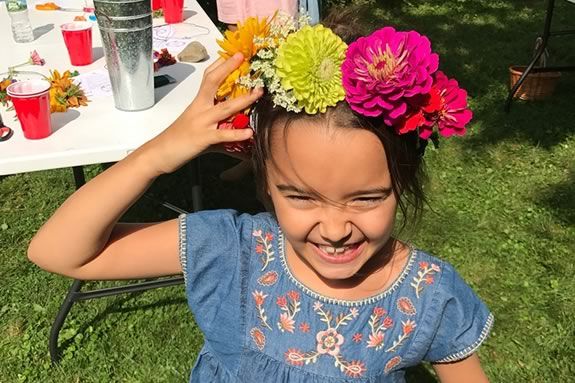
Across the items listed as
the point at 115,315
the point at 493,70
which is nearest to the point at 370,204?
the point at 115,315

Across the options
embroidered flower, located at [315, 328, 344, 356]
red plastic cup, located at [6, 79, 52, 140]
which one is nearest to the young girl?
embroidered flower, located at [315, 328, 344, 356]

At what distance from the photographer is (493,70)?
587cm

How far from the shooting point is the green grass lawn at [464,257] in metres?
2.96

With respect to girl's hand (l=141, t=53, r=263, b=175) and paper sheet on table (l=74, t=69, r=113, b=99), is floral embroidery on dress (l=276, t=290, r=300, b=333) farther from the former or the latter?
paper sheet on table (l=74, t=69, r=113, b=99)

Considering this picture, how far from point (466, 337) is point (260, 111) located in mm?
734

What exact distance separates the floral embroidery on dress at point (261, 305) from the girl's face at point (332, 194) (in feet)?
0.63

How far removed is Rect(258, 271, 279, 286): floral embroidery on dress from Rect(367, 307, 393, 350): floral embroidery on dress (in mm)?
251

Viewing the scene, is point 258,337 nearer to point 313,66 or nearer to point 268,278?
point 268,278

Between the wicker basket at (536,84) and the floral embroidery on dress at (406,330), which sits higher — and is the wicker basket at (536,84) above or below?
below

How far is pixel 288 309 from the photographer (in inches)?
66.8

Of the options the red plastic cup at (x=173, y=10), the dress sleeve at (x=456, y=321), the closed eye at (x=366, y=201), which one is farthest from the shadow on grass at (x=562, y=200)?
the closed eye at (x=366, y=201)

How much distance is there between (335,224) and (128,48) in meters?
1.27

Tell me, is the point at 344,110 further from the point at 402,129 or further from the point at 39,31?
the point at 39,31

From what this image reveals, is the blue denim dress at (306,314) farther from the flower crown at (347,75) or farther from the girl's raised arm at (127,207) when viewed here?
the flower crown at (347,75)
